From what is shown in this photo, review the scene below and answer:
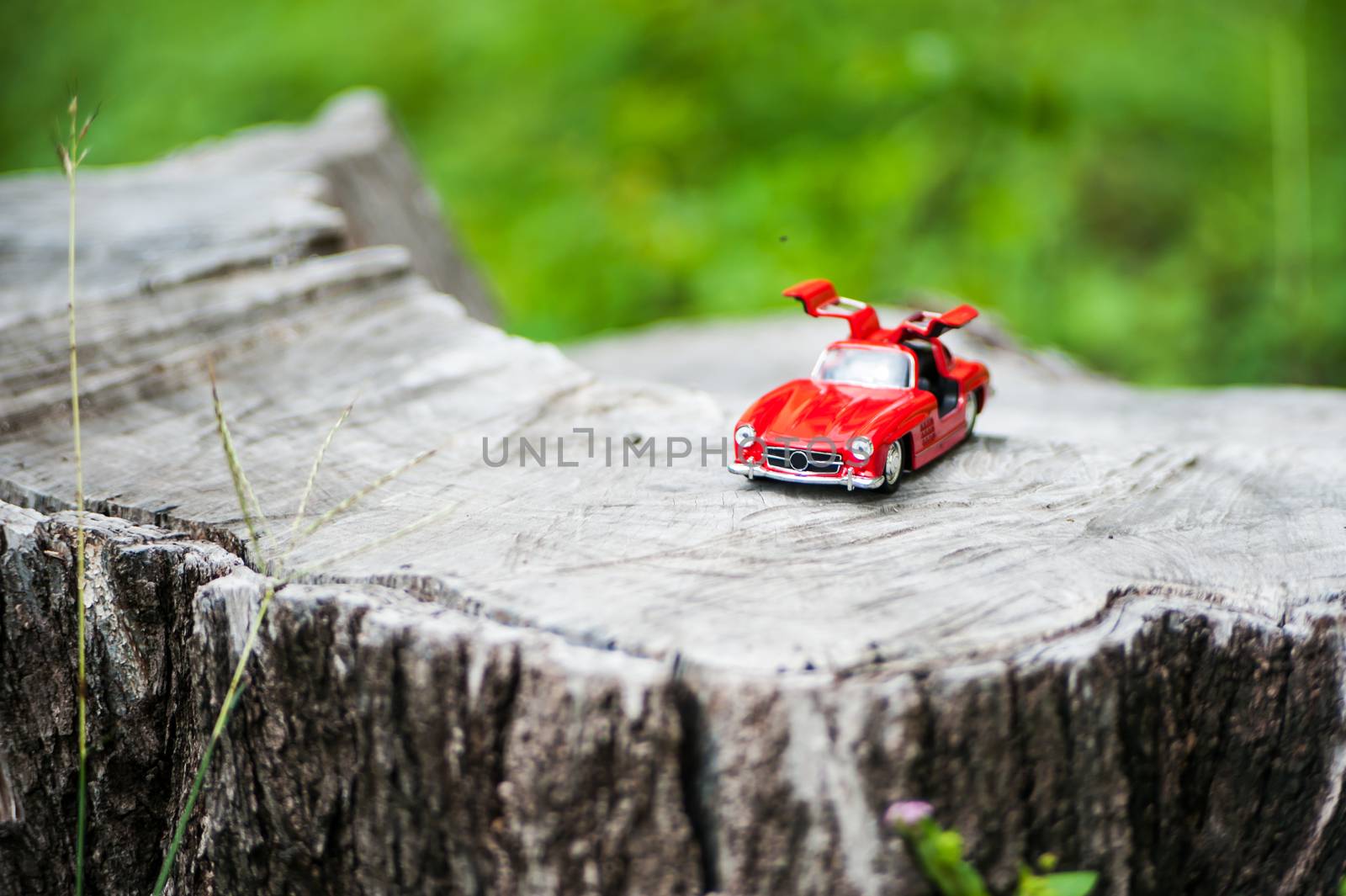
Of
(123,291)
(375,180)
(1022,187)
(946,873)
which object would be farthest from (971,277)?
(946,873)

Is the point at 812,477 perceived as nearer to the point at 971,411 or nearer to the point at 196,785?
the point at 971,411

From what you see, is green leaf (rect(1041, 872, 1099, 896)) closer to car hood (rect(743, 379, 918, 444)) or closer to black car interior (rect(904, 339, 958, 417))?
car hood (rect(743, 379, 918, 444))

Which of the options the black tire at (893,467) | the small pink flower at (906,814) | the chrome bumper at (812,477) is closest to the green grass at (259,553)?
the chrome bumper at (812,477)

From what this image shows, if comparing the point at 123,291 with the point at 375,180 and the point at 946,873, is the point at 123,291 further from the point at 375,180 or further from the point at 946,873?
the point at 946,873

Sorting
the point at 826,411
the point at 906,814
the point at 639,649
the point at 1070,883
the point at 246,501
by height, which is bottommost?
the point at 1070,883

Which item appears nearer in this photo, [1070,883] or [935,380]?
[1070,883]

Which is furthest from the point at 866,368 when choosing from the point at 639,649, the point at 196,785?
the point at 196,785
